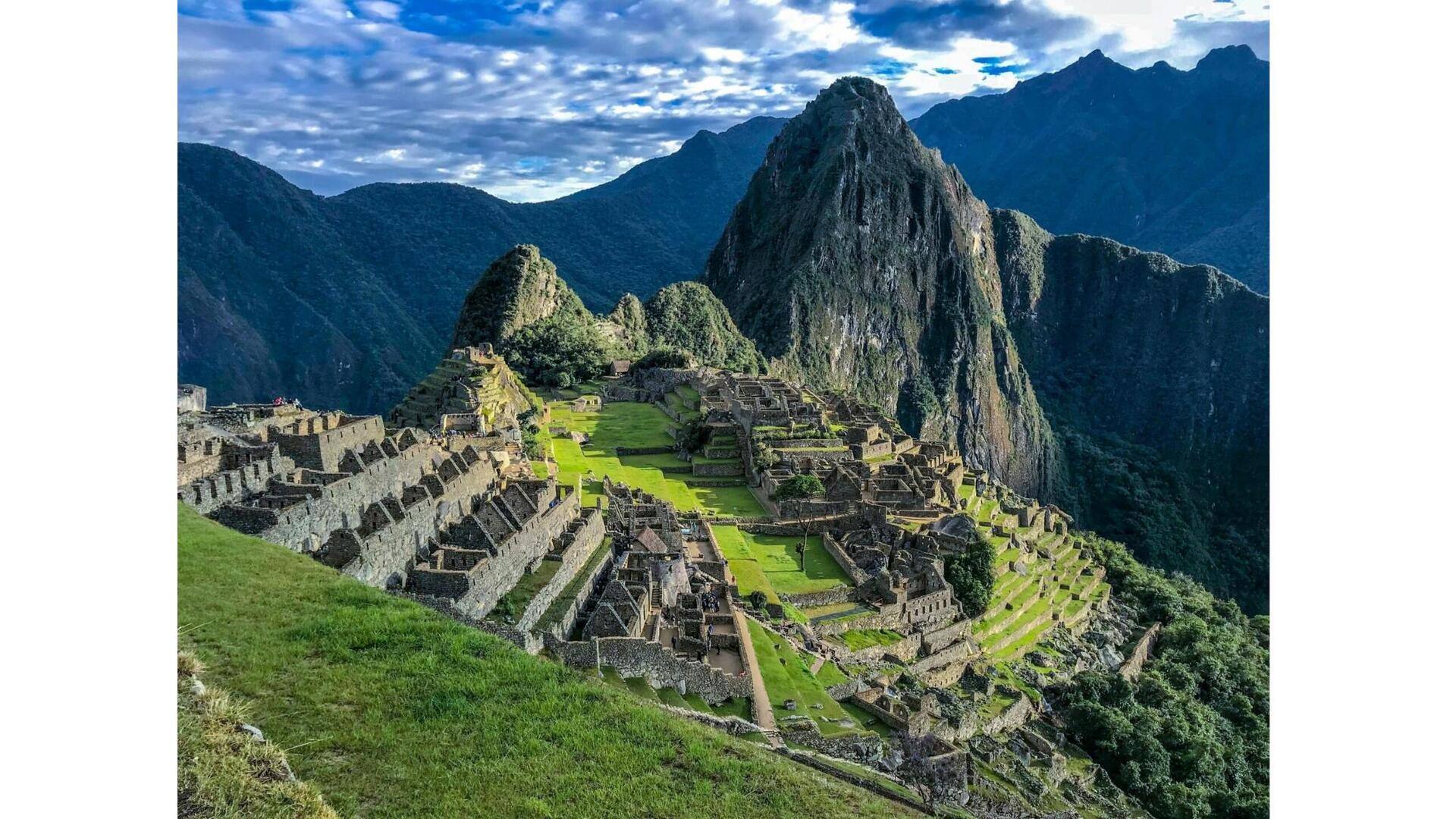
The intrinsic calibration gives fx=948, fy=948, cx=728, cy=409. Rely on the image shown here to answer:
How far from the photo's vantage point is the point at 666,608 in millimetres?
18953

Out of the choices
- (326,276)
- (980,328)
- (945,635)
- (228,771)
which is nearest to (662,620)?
(228,771)

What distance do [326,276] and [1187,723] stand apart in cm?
9190

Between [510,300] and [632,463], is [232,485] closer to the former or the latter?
[632,463]

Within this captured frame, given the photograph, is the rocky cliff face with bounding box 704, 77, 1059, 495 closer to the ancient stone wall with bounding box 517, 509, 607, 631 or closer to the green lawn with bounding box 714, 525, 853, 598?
the green lawn with bounding box 714, 525, 853, 598

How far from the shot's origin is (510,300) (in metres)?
77.7

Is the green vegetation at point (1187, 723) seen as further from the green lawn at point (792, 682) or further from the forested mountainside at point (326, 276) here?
the forested mountainside at point (326, 276)

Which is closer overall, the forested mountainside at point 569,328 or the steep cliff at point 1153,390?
the forested mountainside at point 569,328

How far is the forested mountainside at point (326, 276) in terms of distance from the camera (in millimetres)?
76188

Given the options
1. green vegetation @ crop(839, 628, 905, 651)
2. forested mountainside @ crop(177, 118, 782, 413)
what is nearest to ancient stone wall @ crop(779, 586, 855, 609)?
green vegetation @ crop(839, 628, 905, 651)

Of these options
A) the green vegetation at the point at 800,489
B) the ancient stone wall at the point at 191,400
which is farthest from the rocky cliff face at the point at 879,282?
the ancient stone wall at the point at 191,400

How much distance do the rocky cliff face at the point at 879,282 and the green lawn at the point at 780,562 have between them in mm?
84814

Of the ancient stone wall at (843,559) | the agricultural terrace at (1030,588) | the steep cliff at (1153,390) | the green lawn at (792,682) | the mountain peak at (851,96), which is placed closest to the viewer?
the green lawn at (792,682)
